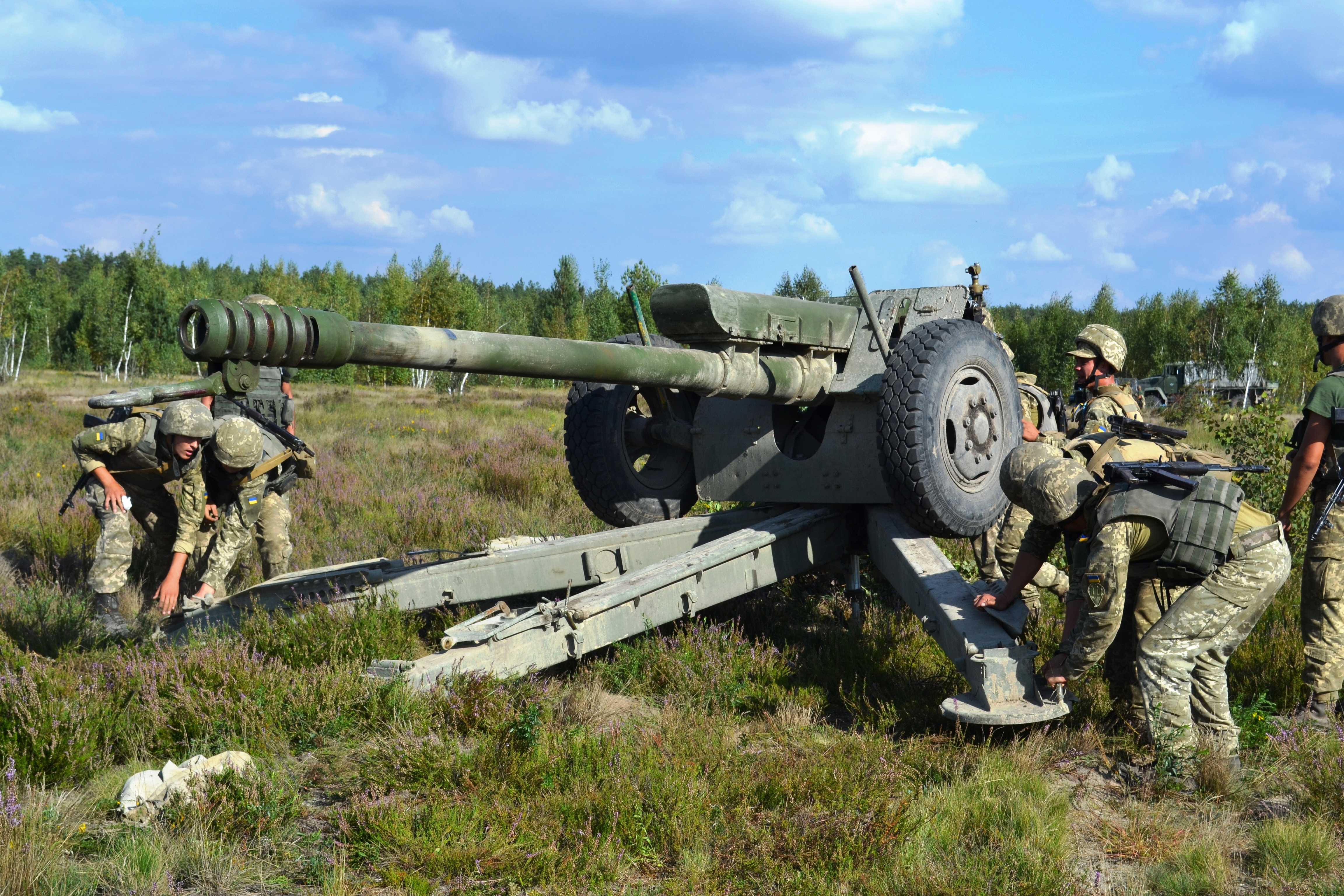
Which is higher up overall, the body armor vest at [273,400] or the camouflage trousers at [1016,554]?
the body armor vest at [273,400]

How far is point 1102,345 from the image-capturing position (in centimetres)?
659

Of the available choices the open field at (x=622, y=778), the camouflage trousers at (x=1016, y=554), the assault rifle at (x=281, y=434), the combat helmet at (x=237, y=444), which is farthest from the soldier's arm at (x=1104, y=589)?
the assault rifle at (x=281, y=434)

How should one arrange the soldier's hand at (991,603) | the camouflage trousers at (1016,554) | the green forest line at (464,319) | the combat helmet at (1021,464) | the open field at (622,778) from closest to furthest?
the open field at (622,778), the combat helmet at (1021,464), the soldier's hand at (991,603), the camouflage trousers at (1016,554), the green forest line at (464,319)

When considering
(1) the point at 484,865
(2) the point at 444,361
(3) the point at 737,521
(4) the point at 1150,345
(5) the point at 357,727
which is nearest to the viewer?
(1) the point at 484,865

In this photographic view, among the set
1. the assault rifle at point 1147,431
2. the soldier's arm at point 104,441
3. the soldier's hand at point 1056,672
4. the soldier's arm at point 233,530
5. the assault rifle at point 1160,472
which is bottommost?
the soldier's hand at point 1056,672

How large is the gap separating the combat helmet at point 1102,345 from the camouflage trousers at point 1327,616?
1.96 metres

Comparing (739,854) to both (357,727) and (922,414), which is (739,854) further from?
(922,414)

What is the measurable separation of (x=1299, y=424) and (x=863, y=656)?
2.41m

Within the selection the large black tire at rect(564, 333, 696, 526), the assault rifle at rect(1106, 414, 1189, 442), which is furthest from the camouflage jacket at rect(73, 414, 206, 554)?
the assault rifle at rect(1106, 414, 1189, 442)

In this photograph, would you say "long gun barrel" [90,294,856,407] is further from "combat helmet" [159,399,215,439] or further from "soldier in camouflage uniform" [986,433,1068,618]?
"soldier in camouflage uniform" [986,433,1068,618]

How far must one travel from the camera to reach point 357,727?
427cm

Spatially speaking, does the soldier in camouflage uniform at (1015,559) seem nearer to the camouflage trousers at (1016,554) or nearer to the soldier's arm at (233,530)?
the camouflage trousers at (1016,554)

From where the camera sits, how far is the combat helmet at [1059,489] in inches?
169

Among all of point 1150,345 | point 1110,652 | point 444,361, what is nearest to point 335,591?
point 444,361
